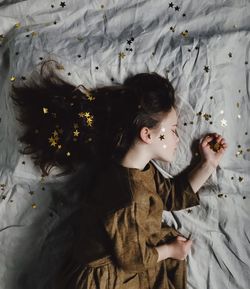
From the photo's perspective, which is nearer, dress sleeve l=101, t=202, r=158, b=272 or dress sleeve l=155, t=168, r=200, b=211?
dress sleeve l=101, t=202, r=158, b=272

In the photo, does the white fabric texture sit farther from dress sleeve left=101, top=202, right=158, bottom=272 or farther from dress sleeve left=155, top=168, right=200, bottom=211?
dress sleeve left=101, top=202, right=158, bottom=272

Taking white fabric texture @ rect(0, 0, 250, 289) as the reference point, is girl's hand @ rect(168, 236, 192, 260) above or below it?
below

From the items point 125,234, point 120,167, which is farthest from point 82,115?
point 125,234

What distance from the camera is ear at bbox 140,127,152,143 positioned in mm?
1042

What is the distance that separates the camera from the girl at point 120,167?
102cm

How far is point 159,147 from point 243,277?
422 mm

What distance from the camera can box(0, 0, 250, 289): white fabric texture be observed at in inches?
43.5

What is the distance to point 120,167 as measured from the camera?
1069mm

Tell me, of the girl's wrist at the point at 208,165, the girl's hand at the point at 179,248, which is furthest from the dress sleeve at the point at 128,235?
the girl's wrist at the point at 208,165

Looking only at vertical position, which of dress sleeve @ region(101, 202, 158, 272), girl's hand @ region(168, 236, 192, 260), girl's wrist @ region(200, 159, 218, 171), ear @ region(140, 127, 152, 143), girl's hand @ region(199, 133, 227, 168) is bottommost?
girl's hand @ region(168, 236, 192, 260)

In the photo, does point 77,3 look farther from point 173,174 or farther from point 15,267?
point 15,267

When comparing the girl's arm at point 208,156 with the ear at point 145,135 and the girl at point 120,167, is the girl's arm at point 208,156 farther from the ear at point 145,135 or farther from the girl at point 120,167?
the ear at point 145,135

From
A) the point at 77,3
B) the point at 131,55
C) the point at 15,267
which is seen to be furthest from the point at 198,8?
the point at 15,267

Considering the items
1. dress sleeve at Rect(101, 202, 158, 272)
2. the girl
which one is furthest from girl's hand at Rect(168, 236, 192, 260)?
dress sleeve at Rect(101, 202, 158, 272)
